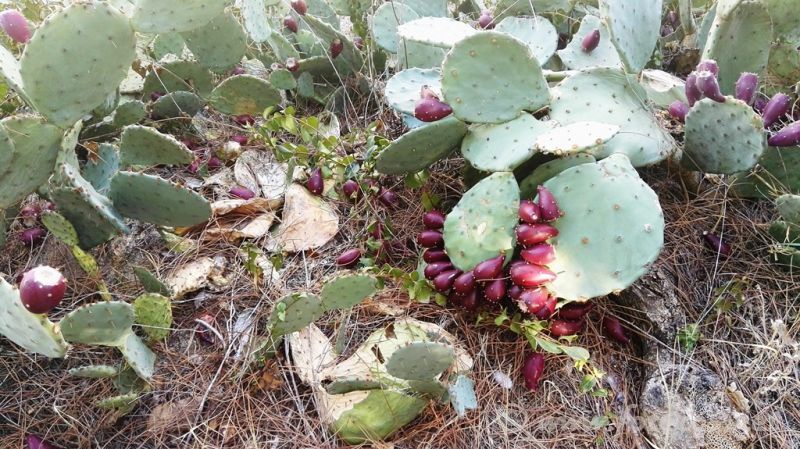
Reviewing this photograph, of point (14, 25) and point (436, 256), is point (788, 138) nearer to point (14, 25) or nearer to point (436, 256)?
point (436, 256)

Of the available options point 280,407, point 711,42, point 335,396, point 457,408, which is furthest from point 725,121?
point 280,407

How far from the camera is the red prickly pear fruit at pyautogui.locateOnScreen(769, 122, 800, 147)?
166 centimetres

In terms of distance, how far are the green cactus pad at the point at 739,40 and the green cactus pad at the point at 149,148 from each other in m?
1.65

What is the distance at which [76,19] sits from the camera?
4.91ft

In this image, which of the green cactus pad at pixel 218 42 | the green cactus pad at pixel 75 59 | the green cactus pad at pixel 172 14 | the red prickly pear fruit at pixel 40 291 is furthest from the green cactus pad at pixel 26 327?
the green cactus pad at pixel 218 42

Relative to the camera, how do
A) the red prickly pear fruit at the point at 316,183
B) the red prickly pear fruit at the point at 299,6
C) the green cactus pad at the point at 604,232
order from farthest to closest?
the red prickly pear fruit at the point at 299,6 → the red prickly pear fruit at the point at 316,183 → the green cactus pad at the point at 604,232

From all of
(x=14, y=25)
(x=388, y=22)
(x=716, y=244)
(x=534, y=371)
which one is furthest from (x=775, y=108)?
(x=14, y=25)

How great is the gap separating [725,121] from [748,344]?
60 cm

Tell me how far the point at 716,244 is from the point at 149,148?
1.74 metres

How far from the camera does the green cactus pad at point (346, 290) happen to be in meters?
1.51

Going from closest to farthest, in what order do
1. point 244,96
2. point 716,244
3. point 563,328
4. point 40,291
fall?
1. point 40,291
2. point 563,328
3. point 716,244
4. point 244,96

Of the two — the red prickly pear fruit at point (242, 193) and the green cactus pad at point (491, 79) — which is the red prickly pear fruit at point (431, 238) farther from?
the red prickly pear fruit at point (242, 193)

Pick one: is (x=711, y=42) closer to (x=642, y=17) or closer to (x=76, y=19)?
(x=642, y=17)

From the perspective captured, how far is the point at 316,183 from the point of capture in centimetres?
207
